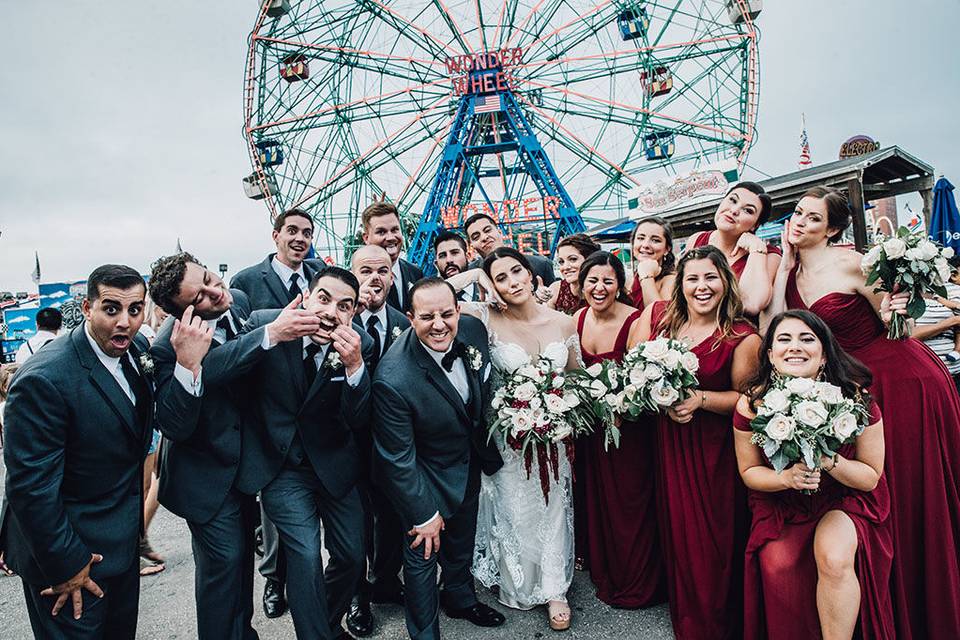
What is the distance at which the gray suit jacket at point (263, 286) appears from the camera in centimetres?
338

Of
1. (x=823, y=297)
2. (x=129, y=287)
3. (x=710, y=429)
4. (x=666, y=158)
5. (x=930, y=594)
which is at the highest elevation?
(x=666, y=158)

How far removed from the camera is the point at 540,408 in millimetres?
2605

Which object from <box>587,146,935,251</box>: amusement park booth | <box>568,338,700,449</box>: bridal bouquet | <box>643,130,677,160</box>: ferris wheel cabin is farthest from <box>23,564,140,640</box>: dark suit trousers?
<box>643,130,677,160</box>: ferris wheel cabin

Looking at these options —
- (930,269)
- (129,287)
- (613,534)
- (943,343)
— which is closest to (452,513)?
(613,534)

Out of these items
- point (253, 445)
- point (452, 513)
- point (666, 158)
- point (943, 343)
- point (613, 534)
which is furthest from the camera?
point (666, 158)

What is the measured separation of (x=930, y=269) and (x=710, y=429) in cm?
121

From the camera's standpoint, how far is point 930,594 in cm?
233

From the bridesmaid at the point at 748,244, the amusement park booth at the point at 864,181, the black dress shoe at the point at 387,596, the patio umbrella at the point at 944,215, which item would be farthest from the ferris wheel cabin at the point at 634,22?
the black dress shoe at the point at 387,596

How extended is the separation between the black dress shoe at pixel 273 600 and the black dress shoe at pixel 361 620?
470 millimetres

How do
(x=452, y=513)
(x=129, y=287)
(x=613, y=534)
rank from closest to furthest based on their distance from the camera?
(x=129, y=287) → (x=452, y=513) → (x=613, y=534)


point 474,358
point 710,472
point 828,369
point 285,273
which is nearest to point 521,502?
point 474,358

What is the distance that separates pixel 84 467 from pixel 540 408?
6.43 feet

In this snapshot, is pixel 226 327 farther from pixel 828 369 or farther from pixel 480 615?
pixel 828 369

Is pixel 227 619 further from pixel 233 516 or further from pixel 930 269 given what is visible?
pixel 930 269
